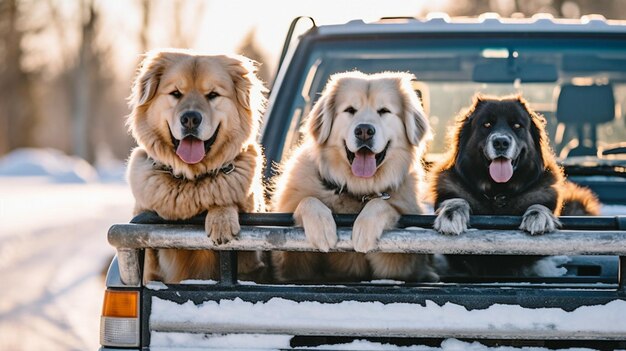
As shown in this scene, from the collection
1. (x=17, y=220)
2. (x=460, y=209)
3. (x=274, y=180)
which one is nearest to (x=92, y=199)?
(x=17, y=220)

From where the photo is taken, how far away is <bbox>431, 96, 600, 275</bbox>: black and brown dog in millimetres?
3912

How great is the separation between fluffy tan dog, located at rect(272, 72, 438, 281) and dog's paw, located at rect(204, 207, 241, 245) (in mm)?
579

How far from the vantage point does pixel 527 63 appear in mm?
5031

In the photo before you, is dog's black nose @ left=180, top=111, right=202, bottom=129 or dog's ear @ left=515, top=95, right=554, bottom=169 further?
dog's ear @ left=515, top=95, right=554, bottom=169

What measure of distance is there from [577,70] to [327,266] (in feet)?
7.28

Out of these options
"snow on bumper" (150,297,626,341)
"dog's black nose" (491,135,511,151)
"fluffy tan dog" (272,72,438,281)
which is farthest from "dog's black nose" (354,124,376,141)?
"snow on bumper" (150,297,626,341)

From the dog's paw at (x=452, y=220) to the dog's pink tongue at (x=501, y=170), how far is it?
21.4 inches

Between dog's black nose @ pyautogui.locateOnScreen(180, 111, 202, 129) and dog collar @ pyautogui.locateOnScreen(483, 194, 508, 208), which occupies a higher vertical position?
dog's black nose @ pyautogui.locateOnScreen(180, 111, 202, 129)

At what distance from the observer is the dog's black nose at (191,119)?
3.86 m

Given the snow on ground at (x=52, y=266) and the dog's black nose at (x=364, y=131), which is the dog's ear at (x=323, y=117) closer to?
the dog's black nose at (x=364, y=131)

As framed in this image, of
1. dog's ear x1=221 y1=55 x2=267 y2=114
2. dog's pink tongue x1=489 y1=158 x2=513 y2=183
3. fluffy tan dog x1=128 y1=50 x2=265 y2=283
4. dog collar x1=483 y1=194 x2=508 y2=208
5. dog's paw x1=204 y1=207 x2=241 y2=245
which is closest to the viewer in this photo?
dog's paw x1=204 y1=207 x2=241 y2=245

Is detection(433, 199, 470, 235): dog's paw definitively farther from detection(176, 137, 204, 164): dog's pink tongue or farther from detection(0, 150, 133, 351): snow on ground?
detection(0, 150, 133, 351): snow on ground

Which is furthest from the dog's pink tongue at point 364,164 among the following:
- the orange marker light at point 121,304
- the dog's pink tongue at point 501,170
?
the orange marker light at point 121,304

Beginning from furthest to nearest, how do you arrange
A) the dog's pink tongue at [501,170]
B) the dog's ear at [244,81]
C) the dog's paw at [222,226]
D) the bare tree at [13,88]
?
the bare tree at [13,88] < the dog's ear at [244,81] < the dog's pink tongue at [501,170] < the dog's paw at [222,226]
